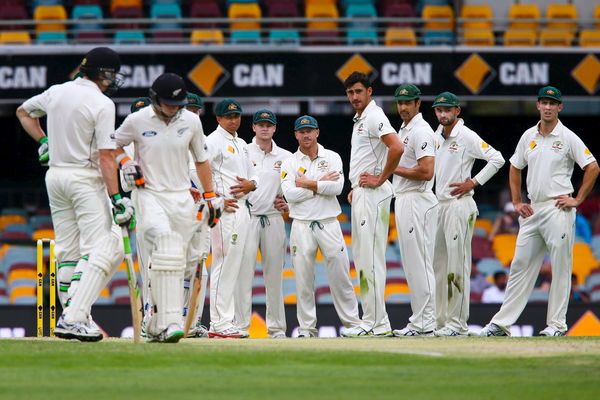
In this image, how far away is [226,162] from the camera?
35.2ft

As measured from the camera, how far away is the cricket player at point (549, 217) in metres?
10.2

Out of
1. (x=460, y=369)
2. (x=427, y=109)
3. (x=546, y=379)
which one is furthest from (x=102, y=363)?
(x=427, y=109)

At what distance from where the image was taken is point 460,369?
696 centimetres

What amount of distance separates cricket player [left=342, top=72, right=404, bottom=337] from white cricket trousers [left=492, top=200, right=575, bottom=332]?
3.76ft

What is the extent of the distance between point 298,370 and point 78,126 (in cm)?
252

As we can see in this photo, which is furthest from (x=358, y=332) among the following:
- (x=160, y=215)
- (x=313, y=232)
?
(x=160, y=215)

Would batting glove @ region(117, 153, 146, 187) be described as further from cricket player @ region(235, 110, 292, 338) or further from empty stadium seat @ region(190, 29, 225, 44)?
empty stadium seat @ region(190, 29, 225, 44)

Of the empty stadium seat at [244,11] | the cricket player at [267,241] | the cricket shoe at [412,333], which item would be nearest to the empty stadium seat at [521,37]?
the empty stadium seat at [244,11]

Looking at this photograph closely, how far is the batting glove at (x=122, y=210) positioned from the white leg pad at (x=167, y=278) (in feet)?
0.81

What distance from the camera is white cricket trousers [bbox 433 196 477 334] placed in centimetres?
1027

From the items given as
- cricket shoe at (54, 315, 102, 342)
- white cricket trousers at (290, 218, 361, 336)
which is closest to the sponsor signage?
white cricket trousers at (290, 218, 361, 336)

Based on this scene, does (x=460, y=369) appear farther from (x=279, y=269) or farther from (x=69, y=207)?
(x=279, y=269)

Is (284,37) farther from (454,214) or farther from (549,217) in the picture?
(549,217)

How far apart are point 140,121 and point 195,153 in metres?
0.51
